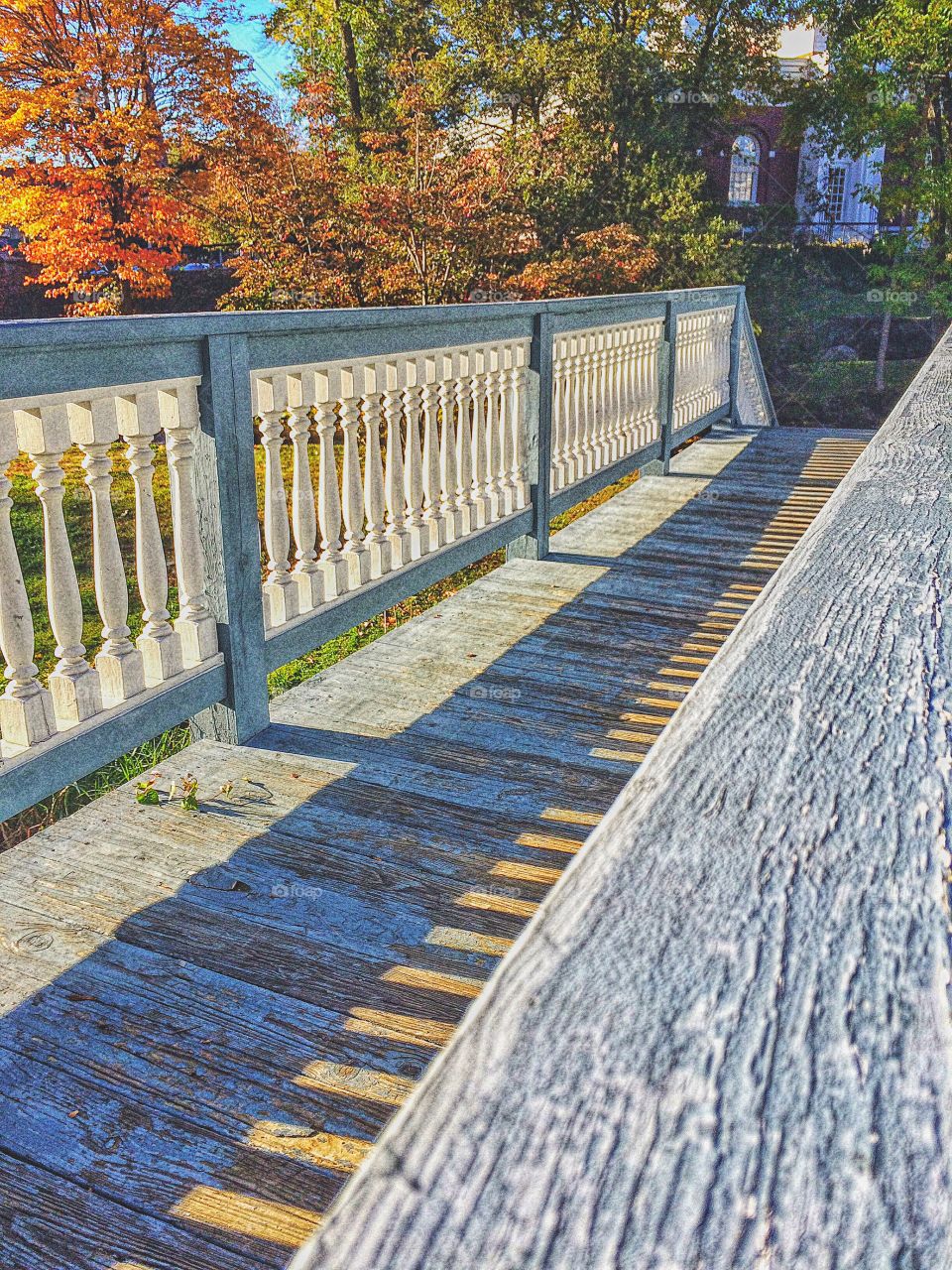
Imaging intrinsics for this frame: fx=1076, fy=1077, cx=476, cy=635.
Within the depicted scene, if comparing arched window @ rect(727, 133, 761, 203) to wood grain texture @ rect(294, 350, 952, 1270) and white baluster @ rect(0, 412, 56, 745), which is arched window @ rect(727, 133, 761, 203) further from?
wood grain texture @ rect(294, 350, 952, 1270)

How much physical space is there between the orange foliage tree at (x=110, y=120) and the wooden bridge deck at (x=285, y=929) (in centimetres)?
1208

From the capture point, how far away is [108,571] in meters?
2.65

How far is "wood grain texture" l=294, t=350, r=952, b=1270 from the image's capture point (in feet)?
1.53

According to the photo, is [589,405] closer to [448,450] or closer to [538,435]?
[538,435]

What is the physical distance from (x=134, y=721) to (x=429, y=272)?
11.6 m

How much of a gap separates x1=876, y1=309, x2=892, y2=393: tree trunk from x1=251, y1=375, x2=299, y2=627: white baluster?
18.1m

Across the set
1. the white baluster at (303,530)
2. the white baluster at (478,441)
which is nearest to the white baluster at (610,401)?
the white baluster at (478,441)

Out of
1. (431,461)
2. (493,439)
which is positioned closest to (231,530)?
(431,461)

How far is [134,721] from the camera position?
268cm

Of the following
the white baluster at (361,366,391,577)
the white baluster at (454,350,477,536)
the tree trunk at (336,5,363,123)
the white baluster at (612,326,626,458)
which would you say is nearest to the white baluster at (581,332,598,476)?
the white baluster at (612,326,626,458)

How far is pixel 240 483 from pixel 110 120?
41.3ft

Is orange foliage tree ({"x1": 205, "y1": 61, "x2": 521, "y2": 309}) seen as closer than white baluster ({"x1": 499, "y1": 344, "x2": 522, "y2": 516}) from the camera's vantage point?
No

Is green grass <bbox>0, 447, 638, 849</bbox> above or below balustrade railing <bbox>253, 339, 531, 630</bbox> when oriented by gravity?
below

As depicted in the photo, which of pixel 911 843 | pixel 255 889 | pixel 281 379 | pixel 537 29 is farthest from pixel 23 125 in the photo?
pixel 911 843
